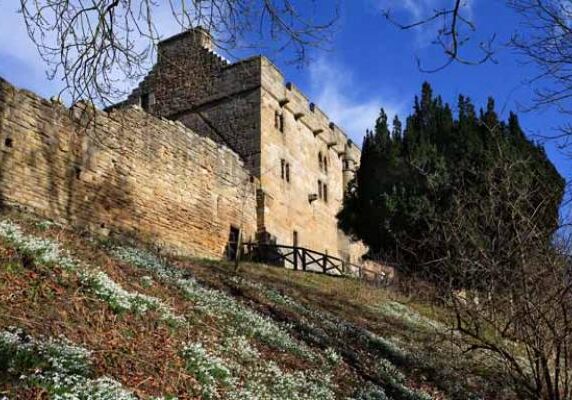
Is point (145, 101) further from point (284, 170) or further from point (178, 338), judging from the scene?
point (178, 338)

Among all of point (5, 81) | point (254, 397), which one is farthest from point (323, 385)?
point (5, 81)

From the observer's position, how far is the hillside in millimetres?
6863

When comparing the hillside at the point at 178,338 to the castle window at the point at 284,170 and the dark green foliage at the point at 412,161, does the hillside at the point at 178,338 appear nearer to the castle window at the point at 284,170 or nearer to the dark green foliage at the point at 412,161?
the dark green foliage at the point at 412,161

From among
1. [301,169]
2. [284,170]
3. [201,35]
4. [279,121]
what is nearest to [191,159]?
[284,170]

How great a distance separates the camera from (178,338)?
356 inches

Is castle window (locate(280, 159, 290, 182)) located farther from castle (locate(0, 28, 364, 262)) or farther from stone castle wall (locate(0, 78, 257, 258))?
stone castle wall (locate(0, 78, 257, 258))

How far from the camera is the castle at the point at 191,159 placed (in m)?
16.5

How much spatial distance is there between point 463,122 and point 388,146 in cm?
323

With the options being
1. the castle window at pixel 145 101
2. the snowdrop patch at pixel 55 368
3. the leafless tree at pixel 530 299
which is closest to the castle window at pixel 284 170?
the castle window at pixel 145 101

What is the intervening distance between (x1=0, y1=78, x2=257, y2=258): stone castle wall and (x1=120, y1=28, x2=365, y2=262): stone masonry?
11.4ft

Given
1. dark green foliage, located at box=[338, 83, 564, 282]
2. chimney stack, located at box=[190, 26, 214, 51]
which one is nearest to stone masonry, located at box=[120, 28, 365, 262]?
dark green foliage, located at box=[338, 83, 564, 282]

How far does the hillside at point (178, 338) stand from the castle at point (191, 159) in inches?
87.3

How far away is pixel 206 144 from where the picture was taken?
24812 millimetres

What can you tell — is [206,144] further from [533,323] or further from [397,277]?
[533,323]
